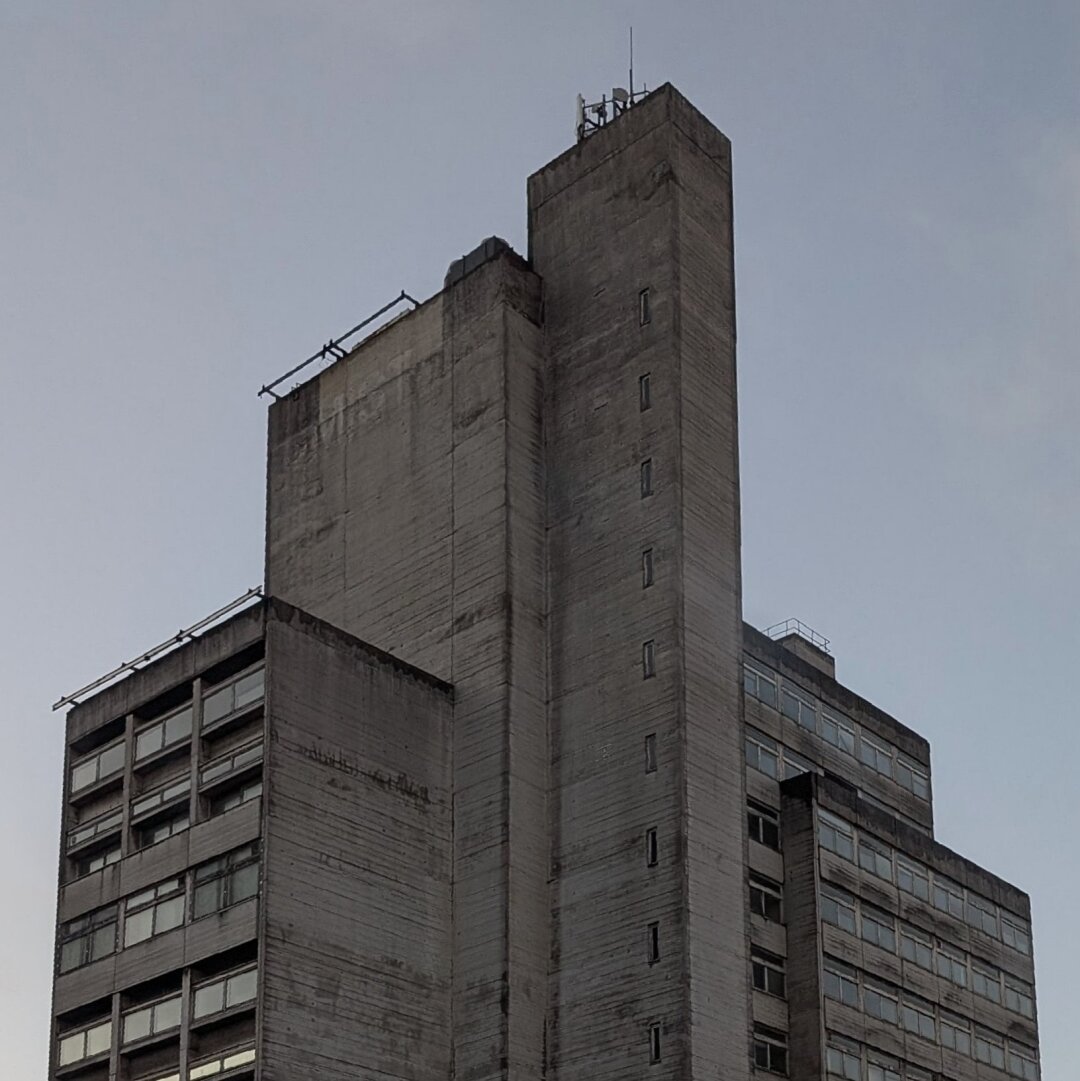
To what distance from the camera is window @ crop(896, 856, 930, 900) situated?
8756cm

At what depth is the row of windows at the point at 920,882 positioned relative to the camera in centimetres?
8369

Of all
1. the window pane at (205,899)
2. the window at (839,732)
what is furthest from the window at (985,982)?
the window pane at (205,899)

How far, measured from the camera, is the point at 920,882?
88938 mm

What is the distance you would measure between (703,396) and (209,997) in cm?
2771

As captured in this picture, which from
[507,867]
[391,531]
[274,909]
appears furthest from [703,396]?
[274,909]

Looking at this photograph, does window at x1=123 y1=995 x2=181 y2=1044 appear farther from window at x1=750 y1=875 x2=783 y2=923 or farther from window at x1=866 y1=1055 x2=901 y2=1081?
window at x1=866 y1=1055 x2=901 y2=1081

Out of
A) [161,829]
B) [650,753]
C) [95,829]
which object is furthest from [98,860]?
[650,753]

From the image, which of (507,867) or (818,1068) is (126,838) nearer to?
(507,867)

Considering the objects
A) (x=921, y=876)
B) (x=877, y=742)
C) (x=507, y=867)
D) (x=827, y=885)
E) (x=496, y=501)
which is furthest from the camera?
(x=877, y=742)

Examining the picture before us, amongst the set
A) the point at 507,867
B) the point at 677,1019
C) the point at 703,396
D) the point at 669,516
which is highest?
the point at 703,396

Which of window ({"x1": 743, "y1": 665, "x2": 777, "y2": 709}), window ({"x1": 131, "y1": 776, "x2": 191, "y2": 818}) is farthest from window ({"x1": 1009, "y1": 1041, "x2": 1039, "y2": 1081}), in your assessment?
window ({"x1": 131, "y1": 776, "x2": 191, "y2": 818})

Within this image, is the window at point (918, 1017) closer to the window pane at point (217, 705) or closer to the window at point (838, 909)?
the window at point (838, 909)

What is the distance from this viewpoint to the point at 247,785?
2714 inches

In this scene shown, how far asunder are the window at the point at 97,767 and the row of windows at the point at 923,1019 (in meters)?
27.7
